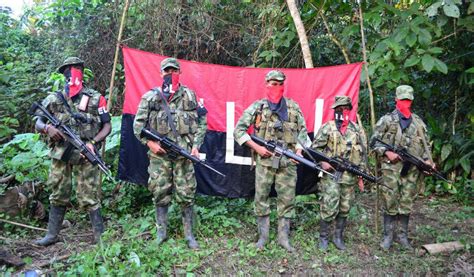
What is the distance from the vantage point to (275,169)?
5.13 meters

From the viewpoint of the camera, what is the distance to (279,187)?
5.13m

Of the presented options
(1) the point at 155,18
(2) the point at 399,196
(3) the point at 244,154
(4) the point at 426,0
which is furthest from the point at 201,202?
(4) the point at 426,0

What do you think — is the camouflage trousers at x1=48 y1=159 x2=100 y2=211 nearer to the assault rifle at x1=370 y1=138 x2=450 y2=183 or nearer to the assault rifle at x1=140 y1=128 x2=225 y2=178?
the assault rifle at x1=140 y1=128 x2=225 y2=178

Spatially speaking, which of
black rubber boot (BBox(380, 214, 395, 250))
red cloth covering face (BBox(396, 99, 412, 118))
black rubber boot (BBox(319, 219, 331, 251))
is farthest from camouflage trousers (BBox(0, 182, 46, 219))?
red cloth covering face (BBox(396, 99, 412, 118))

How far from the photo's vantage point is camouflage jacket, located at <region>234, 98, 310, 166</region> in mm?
5109

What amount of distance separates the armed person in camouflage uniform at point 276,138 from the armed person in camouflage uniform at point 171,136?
63 cm

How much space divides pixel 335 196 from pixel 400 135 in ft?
3.81

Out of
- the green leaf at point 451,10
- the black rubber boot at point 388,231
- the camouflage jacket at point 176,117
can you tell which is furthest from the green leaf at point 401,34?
the camouflage jacket at point 176,117

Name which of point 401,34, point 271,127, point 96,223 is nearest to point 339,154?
point 271,127

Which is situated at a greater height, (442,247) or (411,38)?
(411,38)

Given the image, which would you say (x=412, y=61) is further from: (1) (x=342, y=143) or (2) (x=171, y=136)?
(2) (x=171, y=136)

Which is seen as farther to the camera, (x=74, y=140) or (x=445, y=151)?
(x=445, y=151)

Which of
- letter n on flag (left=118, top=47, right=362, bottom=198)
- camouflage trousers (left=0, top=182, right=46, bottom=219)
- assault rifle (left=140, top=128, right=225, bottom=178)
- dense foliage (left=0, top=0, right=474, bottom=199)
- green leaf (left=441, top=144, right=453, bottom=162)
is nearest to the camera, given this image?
assault rifle (left=140, top=128, right=225, bottom=178)

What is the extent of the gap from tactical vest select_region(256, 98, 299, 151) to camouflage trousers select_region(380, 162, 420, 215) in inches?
51.6
